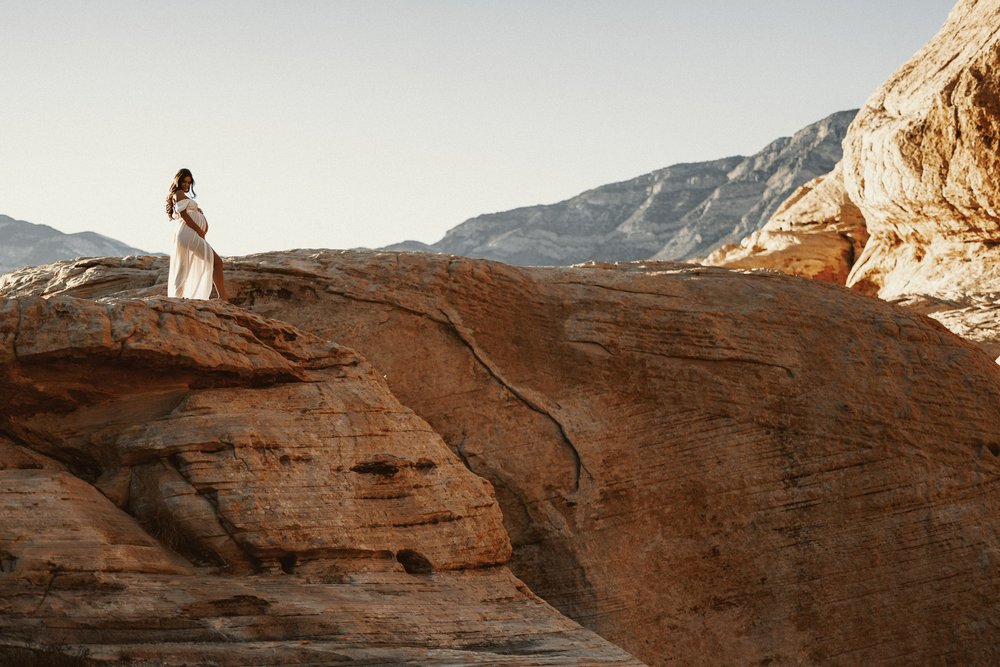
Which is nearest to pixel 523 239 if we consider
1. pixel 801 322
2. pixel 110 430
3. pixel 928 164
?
pixel 928 164

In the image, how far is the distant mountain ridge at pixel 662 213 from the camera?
217ft

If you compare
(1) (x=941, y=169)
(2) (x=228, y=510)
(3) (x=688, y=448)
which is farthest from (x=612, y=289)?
(1) (x=941, y=169)

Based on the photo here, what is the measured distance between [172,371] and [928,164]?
67.9 feet

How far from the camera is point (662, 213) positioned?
73.5 m

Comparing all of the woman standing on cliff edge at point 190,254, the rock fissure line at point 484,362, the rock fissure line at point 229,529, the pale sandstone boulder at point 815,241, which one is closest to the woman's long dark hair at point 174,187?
the woman standing on cliff edge at point 190,254

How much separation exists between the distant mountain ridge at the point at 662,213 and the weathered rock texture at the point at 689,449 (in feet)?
166

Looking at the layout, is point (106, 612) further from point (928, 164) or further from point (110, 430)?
point (928, 164)

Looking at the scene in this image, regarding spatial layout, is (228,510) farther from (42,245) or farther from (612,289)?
(42,245)

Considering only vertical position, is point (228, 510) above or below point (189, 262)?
below

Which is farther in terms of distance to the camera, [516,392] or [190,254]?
[516,392]

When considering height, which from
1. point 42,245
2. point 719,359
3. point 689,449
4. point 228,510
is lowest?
point 689,449

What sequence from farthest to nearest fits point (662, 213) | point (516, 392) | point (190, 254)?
point (662, 213), point (516, 392), point (190, 254)

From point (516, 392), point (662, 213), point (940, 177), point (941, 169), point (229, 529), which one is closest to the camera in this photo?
point (229, 529)

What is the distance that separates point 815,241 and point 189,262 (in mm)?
24273
